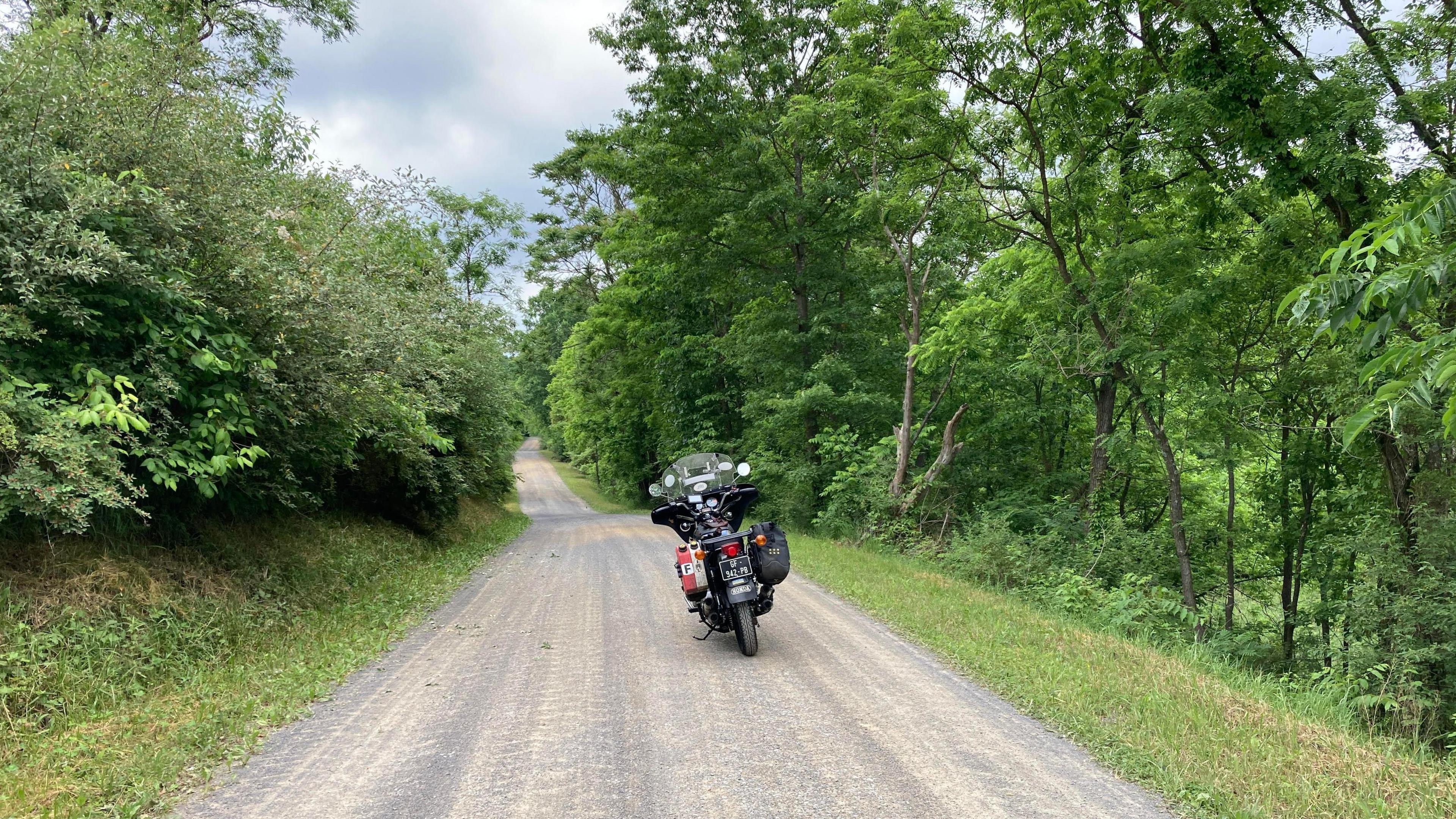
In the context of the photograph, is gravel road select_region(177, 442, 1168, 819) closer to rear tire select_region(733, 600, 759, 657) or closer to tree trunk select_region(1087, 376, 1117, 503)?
rear tire select_region(733, 600, 759, 657)

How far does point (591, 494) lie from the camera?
42.9m

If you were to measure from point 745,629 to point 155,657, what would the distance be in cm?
432

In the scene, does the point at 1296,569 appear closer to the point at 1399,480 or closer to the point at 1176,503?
the point at 1176,503

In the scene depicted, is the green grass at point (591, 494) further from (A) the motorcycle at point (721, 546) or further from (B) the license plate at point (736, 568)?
(B) the license plate at point (736, 568)

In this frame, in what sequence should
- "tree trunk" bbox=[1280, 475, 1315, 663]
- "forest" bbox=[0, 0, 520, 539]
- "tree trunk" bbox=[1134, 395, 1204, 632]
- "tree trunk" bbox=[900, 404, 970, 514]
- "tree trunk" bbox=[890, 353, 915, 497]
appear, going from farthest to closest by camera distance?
"tree trunk" bbox=[890, 353, 915, 497], "tree trunk" bbox=[900, 404, 970, 514], "tree trunk" bbox=[1280, 475, 1315, 663], "tree trunk" bbox=[1134, 395, 1204, 632], "forest" bbox=[0, 0, 520, 539]

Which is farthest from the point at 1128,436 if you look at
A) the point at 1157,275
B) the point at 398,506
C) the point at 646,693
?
the point at 398,506

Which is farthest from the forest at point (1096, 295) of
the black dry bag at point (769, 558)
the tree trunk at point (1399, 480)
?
the black dry bag at point (769, 558)

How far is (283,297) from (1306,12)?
1193cm

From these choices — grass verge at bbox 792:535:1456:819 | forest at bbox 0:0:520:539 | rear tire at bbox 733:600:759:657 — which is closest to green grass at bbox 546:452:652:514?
forest at bbox 0:0:520:539

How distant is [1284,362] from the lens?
40.3 feet

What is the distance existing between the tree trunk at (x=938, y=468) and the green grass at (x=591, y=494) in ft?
59.9

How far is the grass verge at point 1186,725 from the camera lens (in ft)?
10.7

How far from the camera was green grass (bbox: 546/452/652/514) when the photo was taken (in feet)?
112

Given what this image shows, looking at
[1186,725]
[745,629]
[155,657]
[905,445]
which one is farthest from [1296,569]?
[155,657]
